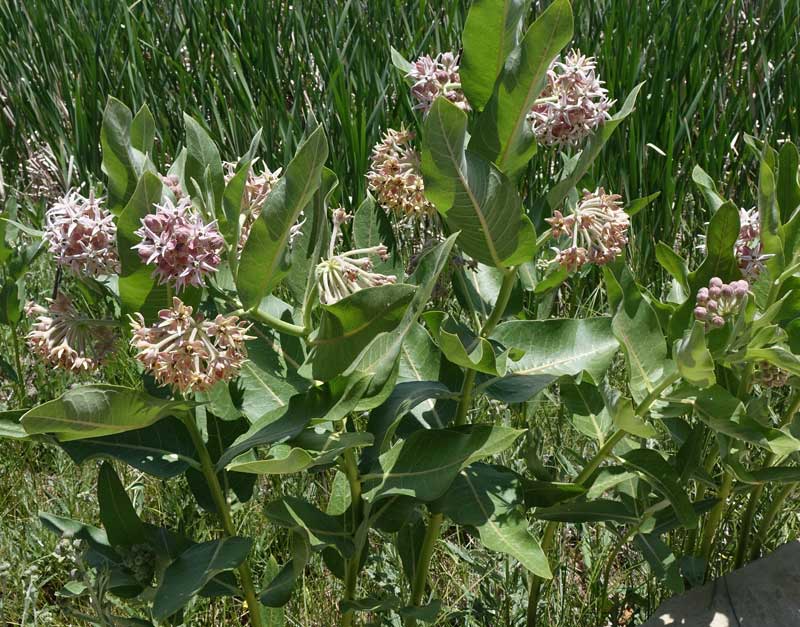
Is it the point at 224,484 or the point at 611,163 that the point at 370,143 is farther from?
the point at 224,484

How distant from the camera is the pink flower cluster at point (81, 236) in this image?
1.21m

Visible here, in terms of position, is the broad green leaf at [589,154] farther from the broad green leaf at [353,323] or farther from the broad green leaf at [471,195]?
the broad green leaf at [353,323]

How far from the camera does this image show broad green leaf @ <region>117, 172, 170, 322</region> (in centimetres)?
115

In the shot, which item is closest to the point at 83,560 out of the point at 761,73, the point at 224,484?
the point at 224,484

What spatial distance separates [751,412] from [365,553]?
673 mm

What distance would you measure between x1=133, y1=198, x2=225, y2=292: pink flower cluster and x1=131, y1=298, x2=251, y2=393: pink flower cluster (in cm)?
4

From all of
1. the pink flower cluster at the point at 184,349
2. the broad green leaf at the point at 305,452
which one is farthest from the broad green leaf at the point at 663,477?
the pink flower cluster at the point at 184,349

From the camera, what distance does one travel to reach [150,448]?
1.47m

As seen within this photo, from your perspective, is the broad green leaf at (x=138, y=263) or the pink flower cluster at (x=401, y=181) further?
the pink flower cluster at (x=401, y=181)

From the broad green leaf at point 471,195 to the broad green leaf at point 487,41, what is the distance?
0.36 ft

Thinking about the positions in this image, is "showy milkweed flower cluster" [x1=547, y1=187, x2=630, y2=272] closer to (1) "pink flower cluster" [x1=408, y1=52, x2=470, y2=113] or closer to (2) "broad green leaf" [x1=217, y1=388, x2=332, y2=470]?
(1) "pink flower cluster" [x1=408, y1=52, x2=470, y2=113]

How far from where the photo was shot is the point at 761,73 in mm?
3850

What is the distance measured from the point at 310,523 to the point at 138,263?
0.48 meters

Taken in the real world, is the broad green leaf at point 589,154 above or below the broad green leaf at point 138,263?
above
